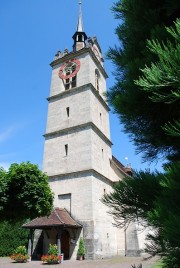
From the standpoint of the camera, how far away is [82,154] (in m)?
21.9

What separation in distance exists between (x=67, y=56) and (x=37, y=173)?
17927 millimetres

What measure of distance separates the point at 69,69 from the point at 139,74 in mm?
24981

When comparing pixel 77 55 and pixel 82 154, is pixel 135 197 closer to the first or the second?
pixel 82 154

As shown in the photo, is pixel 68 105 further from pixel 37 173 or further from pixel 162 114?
pixel 162 114

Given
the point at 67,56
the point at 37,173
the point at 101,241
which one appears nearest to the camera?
the point at 37,173

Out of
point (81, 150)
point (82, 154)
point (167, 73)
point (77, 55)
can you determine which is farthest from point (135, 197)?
point (77, 55)

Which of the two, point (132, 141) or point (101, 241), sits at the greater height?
point (132, 141)

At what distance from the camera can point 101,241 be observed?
19.6 metres

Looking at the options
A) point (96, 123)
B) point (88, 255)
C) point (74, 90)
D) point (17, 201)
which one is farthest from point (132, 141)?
point (74, 90)

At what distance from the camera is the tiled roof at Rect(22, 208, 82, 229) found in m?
17.9

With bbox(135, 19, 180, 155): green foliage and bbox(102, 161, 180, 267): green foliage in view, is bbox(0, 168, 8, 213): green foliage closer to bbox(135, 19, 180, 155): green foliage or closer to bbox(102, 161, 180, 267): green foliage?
bbox(102, 161, 180, 267): green foliage

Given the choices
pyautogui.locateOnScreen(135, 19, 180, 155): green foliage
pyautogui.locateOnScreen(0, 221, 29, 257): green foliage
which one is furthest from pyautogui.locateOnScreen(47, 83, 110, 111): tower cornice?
pyautogui.locateOnScreen(135, 19, 180, 155): green foliage

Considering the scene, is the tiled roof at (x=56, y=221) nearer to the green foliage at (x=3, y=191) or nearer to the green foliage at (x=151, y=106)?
the green foliage at (x=3, y=191)

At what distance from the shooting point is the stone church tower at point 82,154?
1980 cm
